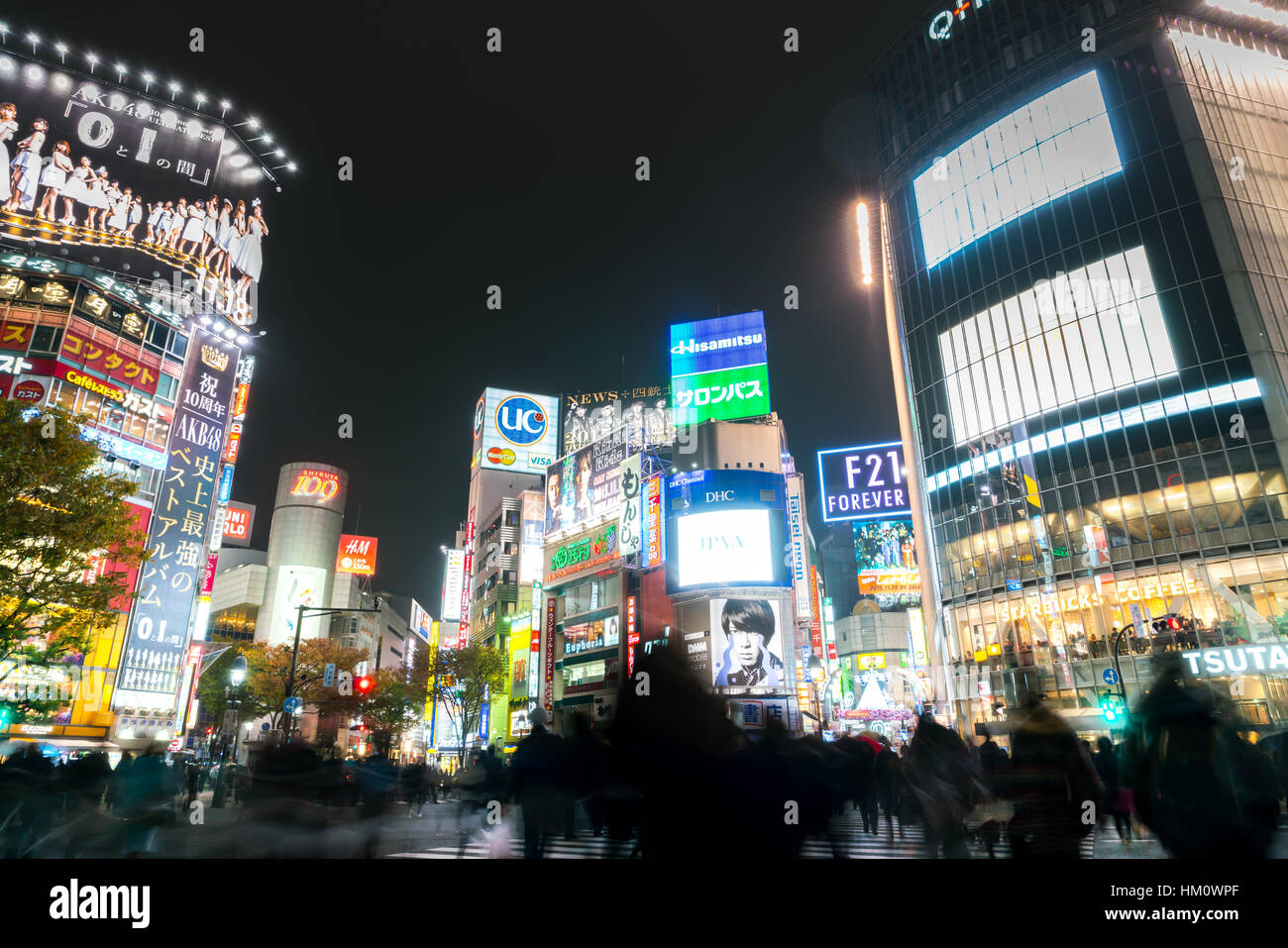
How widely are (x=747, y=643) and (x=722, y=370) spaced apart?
61.7ft

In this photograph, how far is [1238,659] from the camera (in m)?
31.5

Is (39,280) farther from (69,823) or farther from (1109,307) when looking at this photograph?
(1109,307)

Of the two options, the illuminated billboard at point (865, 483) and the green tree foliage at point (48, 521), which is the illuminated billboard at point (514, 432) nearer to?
the illuminated billboard at point (865, 483)

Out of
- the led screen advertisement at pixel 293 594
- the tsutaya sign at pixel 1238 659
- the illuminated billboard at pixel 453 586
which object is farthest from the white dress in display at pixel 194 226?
the led screen advertisement at pixel 293 594

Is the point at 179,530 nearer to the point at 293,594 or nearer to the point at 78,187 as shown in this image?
the point at 78,187

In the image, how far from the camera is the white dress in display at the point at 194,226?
153 feet

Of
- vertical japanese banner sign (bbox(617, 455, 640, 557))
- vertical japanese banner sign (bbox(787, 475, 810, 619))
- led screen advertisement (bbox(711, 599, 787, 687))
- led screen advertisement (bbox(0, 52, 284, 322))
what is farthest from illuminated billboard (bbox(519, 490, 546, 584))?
led screen advertisement (bbox(0, 52, 284, 322))

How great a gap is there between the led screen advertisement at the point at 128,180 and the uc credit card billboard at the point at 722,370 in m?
32.1

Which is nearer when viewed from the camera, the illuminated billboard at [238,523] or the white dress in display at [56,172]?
the white dress in display at [56,172]

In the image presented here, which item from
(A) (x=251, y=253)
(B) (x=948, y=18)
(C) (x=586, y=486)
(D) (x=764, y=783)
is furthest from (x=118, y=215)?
(B) (x=948, y=18)

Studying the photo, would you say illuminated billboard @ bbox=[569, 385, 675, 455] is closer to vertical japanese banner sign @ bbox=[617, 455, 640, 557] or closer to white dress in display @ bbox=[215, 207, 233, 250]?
vertical japanese banner sign @ bbox=[617, 455, 640, 557]

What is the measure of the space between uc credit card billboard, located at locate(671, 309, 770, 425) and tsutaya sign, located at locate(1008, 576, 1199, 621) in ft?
66.8

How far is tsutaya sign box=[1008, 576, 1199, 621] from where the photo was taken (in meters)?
37.3
